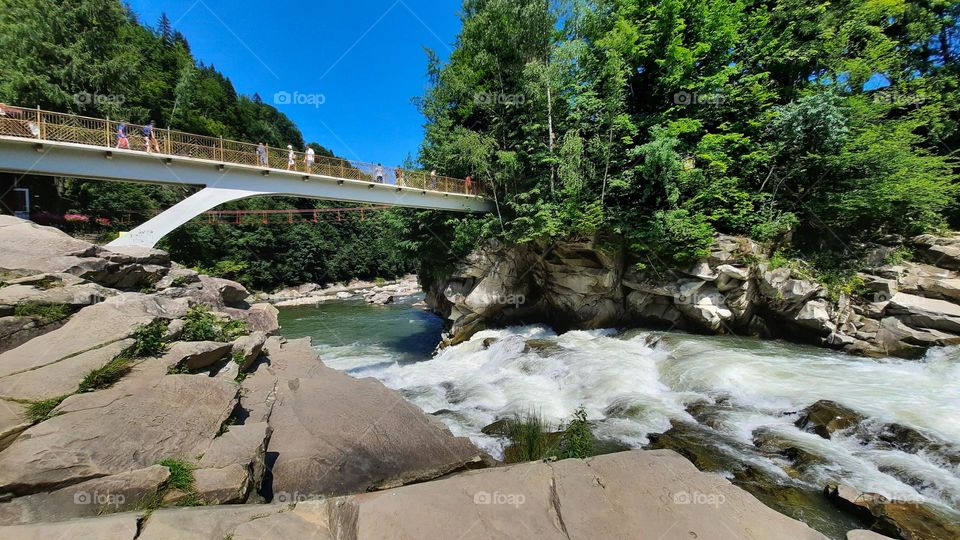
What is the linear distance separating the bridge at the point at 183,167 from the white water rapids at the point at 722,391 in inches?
311

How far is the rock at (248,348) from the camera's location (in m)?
7.11

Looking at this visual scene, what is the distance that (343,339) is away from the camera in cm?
2088

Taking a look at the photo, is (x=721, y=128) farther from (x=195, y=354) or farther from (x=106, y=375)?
(x=106, y=375)

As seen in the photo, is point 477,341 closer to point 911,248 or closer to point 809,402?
point 809,402

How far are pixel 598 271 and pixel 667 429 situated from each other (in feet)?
26.9

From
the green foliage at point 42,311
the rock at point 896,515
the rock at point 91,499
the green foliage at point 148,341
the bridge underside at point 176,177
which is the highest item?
the bridge underside at point 176,177

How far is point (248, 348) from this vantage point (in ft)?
24.2

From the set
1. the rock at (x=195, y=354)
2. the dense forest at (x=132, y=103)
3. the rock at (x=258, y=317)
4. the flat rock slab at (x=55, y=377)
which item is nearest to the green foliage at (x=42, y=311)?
the flat rock slab at (x=55, y=377)

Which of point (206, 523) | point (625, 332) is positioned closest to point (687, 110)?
point (625, 332)

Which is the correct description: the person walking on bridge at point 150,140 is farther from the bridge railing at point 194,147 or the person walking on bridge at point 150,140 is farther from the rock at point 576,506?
the rock at point 576,506

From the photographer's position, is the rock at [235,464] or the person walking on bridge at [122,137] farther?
the person walking on bridge at [122,137]

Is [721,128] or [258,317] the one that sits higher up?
[721,128]

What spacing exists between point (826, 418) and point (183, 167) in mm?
18180

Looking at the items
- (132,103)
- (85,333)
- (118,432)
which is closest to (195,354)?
(85,333)
